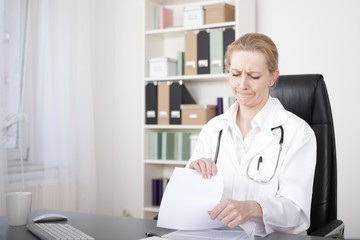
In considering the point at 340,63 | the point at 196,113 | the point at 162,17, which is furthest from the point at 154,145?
the point at 340,63

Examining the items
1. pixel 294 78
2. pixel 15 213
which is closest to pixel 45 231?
pixel 15 213

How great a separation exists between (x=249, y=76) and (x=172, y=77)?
183 cm

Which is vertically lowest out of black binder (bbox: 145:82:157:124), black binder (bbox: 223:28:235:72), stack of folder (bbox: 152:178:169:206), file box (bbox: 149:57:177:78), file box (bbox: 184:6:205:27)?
stack of folder (bbox: 152:178:169:206)

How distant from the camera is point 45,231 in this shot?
4.56 feet

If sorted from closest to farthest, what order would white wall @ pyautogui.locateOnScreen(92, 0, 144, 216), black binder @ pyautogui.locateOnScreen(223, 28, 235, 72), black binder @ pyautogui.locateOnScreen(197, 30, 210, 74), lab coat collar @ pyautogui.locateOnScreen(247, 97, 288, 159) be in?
lab coat collar @ pyautogui.locateOnScreen(247, 97, 288, 159)
black binder @ pyautogui.locateOnScreen(223, 28, 235, 72)
black binder @ pyautogui.locateOnScreen(197, 30, 210, 74)
white wall @ pyautogui.locateOnScreen(92, 0, 144, 216)

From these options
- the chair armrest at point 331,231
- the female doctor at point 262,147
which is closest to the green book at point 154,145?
the female doctor at point 262,147

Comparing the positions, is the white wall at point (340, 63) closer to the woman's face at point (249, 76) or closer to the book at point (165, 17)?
the book at point (165, 17)

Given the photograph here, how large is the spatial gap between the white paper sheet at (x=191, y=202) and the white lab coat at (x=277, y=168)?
0.22 m

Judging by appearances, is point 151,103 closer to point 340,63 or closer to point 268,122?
point 340,63

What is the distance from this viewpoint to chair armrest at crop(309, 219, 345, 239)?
1.62 meters

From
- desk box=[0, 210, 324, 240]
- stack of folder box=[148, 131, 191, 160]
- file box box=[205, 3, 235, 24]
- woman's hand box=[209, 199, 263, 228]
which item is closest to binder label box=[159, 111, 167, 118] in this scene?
stack of folder box=[148, 131, 191, 160]

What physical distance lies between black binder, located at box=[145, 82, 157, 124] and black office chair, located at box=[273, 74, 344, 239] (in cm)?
176

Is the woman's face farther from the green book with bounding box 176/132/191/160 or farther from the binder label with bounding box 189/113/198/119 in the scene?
the green book with bounding box 176/132/191/160

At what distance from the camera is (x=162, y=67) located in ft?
12.1
